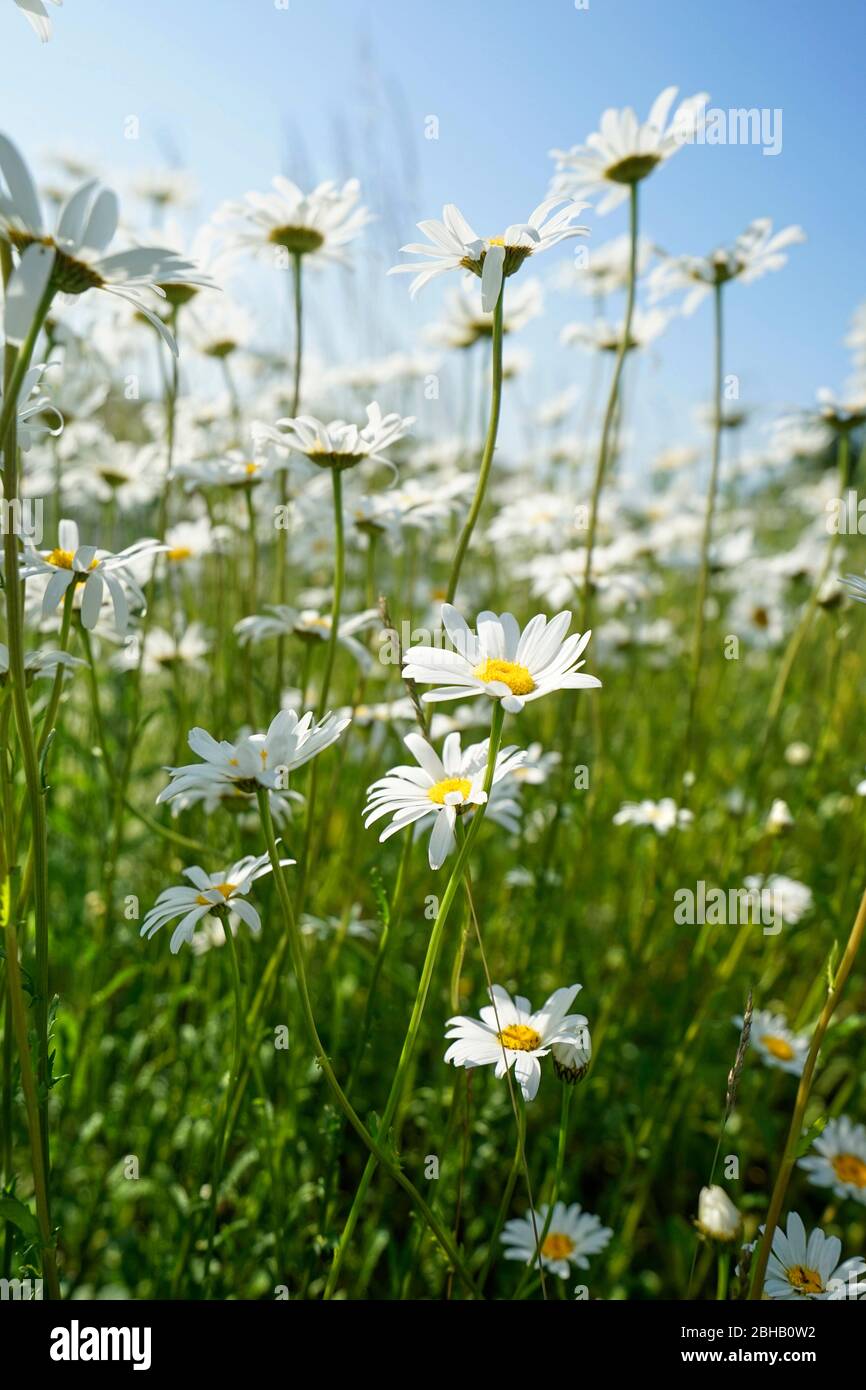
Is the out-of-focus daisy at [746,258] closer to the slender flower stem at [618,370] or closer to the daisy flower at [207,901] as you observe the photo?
the slender flower stem at [618,370]

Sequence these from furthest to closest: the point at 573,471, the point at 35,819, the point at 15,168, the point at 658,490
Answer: the point at 658,490, the point at 573,471, the point at 35,819, the point at 15,168

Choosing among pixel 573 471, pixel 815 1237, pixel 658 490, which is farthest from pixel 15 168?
pixel 658 490

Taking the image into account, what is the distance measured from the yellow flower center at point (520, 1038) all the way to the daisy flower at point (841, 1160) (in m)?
0.50

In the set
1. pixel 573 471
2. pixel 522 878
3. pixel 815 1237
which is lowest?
pixel 815 1237

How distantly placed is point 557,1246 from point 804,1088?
45 cm

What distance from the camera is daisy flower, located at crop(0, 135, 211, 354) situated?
1.71ft

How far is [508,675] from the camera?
73cm

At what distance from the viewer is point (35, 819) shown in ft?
2.16

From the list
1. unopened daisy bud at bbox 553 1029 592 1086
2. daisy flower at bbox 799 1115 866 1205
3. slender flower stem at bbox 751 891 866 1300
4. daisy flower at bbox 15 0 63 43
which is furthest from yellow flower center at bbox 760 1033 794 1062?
daisy flower at bbox 15 0 63 43

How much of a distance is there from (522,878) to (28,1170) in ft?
2.76

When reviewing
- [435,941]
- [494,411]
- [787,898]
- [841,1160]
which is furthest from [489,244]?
[787,898]

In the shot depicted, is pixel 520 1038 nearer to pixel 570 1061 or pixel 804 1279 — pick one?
pixel 570 1061

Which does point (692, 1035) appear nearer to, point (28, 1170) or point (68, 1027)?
point (68, 1027)

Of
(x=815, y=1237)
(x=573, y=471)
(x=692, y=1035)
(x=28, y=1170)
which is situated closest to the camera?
(x=815, y=1237)
